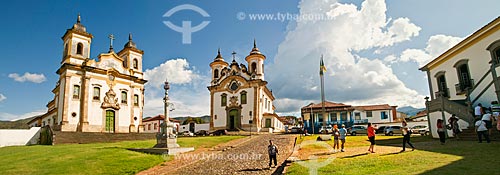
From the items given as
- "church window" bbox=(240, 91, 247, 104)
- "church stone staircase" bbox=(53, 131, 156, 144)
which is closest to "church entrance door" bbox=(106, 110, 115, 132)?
"church stone staircase" bbox=(53, 131, 156, 144)

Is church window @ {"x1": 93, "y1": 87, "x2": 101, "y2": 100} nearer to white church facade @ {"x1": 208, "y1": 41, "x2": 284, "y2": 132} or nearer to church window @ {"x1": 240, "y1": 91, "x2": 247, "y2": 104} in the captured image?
white church facade @ {"x1": 208, "y1": 41, "x2": 284, "y2": 132}

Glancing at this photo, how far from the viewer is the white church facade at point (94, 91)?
2834 cm

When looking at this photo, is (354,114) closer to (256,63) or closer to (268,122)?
(268,122)

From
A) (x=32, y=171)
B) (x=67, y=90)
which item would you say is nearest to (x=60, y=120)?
(x=67, y=90)

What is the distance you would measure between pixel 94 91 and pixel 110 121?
3622 millimetres

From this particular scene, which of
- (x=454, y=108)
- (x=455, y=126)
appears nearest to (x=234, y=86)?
(x=454, y=108)

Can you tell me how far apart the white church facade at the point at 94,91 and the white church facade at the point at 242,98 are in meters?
11.8

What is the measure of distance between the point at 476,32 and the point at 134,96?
3260 cm

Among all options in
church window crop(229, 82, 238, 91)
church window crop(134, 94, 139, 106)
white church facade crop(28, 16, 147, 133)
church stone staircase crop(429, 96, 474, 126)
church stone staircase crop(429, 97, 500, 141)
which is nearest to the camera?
church stone staircase crop(429, 97, 500, 141)

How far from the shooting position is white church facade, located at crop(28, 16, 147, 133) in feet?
93.0

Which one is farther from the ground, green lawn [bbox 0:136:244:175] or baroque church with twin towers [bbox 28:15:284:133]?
baroque church with twin towers [bbox 28:15:284:133]

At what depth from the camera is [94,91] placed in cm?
3023

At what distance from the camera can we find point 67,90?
28125 millimetres

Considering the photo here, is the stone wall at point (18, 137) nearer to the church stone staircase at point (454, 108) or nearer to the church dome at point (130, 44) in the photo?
the church dome at point (130, 44)
